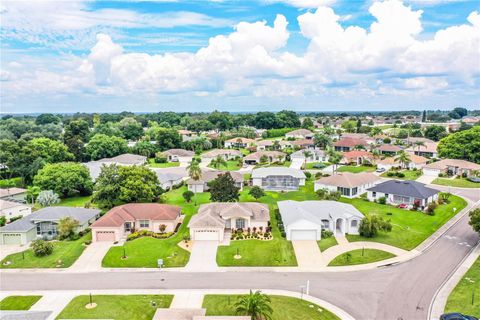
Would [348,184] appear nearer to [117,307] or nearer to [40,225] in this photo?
[117,307]

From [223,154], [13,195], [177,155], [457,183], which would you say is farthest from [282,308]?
[177,155]

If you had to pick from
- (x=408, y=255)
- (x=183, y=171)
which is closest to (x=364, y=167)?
(x=183, y=171)

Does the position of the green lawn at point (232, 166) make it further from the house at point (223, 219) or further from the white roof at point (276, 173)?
the house at point (223, 219)

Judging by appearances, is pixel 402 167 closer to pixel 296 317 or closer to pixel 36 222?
pixel 296 317

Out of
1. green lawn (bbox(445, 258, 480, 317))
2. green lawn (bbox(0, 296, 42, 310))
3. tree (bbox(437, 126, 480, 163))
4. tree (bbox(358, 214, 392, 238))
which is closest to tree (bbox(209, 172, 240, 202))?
tree (bbox(358, 214, 392, 238))

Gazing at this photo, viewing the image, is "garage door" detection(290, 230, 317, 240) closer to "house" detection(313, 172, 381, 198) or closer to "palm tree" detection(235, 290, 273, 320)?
"palm tree" detection(235, 290, 273, 320)

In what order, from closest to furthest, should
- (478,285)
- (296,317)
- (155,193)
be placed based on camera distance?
(296,317) → (478,285) → (155,193)
